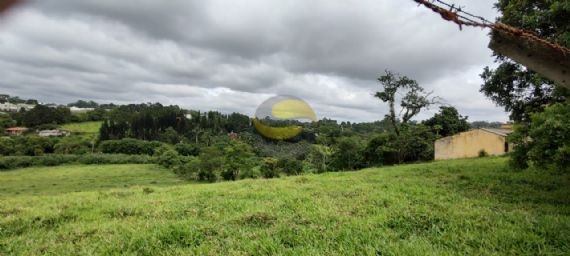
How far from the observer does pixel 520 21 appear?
9555 mm

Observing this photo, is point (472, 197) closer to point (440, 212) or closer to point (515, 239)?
point (440, 212)

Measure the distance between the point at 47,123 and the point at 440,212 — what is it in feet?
338

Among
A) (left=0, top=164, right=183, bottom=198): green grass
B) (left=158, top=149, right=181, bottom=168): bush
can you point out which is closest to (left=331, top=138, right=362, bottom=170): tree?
(left=0, top=164, right=183, bottom=198): green grass

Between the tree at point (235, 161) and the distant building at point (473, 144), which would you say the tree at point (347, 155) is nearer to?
the distant building at point (473, 144)

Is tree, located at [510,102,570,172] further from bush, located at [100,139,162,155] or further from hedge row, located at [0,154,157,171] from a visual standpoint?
bush, located at [100,139,162,155]

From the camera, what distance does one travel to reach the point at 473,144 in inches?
1079

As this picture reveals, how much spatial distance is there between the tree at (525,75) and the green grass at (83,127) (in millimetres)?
99278

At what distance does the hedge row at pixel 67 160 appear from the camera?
217 feet

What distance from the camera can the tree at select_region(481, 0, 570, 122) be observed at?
851 cm

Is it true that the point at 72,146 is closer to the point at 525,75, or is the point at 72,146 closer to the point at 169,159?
the point at 169,159

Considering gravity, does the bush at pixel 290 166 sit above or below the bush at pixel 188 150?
above

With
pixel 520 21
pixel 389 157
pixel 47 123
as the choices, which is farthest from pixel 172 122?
pixel 520 21

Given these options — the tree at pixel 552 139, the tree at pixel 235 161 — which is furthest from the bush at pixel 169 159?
the tree at pixel 552 139

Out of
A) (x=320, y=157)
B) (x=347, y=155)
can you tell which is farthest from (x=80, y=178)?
(x=347, y=155)
